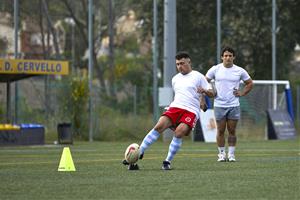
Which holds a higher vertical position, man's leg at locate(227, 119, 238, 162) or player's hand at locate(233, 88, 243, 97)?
player's hand at locate(233, 88, 243, 97)

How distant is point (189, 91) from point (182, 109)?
0.32 meters

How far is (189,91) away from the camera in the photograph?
17312 millimetres

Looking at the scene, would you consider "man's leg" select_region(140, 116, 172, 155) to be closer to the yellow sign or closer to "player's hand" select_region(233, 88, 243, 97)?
"player's hand" select_region(233, 88, 243, 97)

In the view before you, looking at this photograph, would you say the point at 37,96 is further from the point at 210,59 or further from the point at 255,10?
the point at 255,10

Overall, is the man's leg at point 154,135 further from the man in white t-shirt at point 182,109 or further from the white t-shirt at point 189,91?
the white t-shirt at point 189,91

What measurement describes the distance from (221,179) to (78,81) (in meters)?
22.2

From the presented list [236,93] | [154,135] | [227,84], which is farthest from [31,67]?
[154,135]

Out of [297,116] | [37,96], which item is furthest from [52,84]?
[297,116]

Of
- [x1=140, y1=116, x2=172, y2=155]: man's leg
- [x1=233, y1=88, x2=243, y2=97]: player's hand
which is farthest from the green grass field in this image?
[x1=233, y1=88, x2=243, y2=97]: player's hand

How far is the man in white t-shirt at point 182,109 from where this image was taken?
17016 millimetres

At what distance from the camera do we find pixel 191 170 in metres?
16.7

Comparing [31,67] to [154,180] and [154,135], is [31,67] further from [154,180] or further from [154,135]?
[154,180]

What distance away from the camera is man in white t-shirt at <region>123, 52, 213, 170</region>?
17.0 m

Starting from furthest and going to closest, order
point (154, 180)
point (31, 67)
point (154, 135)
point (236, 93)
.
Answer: point (31, 67), point (236, 93), point (154, 135), point (154, 180)
